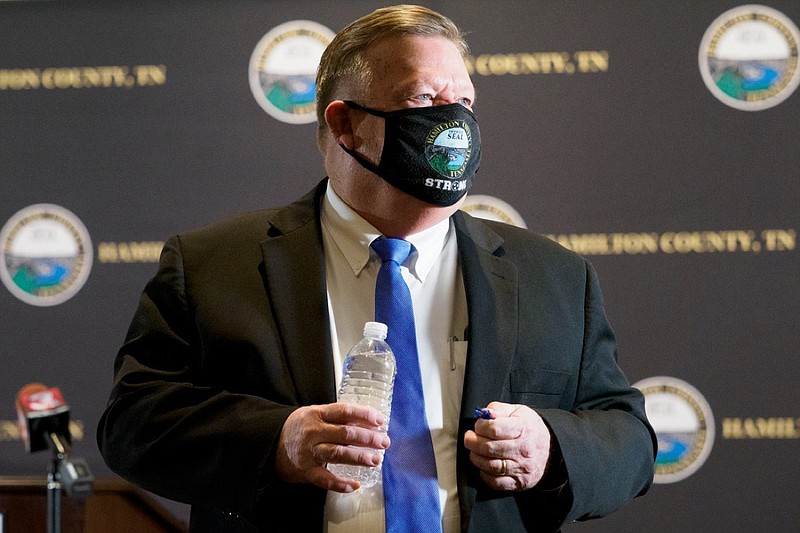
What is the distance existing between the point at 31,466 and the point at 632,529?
6.68ft

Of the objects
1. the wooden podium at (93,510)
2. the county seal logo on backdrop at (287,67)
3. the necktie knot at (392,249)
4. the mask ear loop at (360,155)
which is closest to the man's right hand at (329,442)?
the necktie knot at (392,249)

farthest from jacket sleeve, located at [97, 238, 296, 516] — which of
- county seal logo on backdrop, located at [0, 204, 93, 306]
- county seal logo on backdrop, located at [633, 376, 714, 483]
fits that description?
county seal logo on backdrop, located at [633, 376, 714, 483]

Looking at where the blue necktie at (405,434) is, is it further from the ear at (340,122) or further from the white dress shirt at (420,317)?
the ear at (340,122)

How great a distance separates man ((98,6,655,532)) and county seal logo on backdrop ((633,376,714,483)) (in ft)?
4.56

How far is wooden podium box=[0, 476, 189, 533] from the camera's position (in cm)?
310

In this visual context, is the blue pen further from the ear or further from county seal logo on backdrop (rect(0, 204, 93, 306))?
county seal logo on backdrop (rect(0, 204, 93, 306))

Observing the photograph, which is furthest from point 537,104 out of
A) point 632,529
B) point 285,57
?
point 632,529

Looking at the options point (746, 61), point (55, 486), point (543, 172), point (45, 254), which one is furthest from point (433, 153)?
point (45, 254)

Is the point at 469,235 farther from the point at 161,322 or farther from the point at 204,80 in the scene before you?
the point at 204,80

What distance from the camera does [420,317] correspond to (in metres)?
1.80

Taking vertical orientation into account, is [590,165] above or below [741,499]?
above

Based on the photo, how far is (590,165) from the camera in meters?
3.30

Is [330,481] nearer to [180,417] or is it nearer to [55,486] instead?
[180,417]

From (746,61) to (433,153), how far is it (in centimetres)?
190
